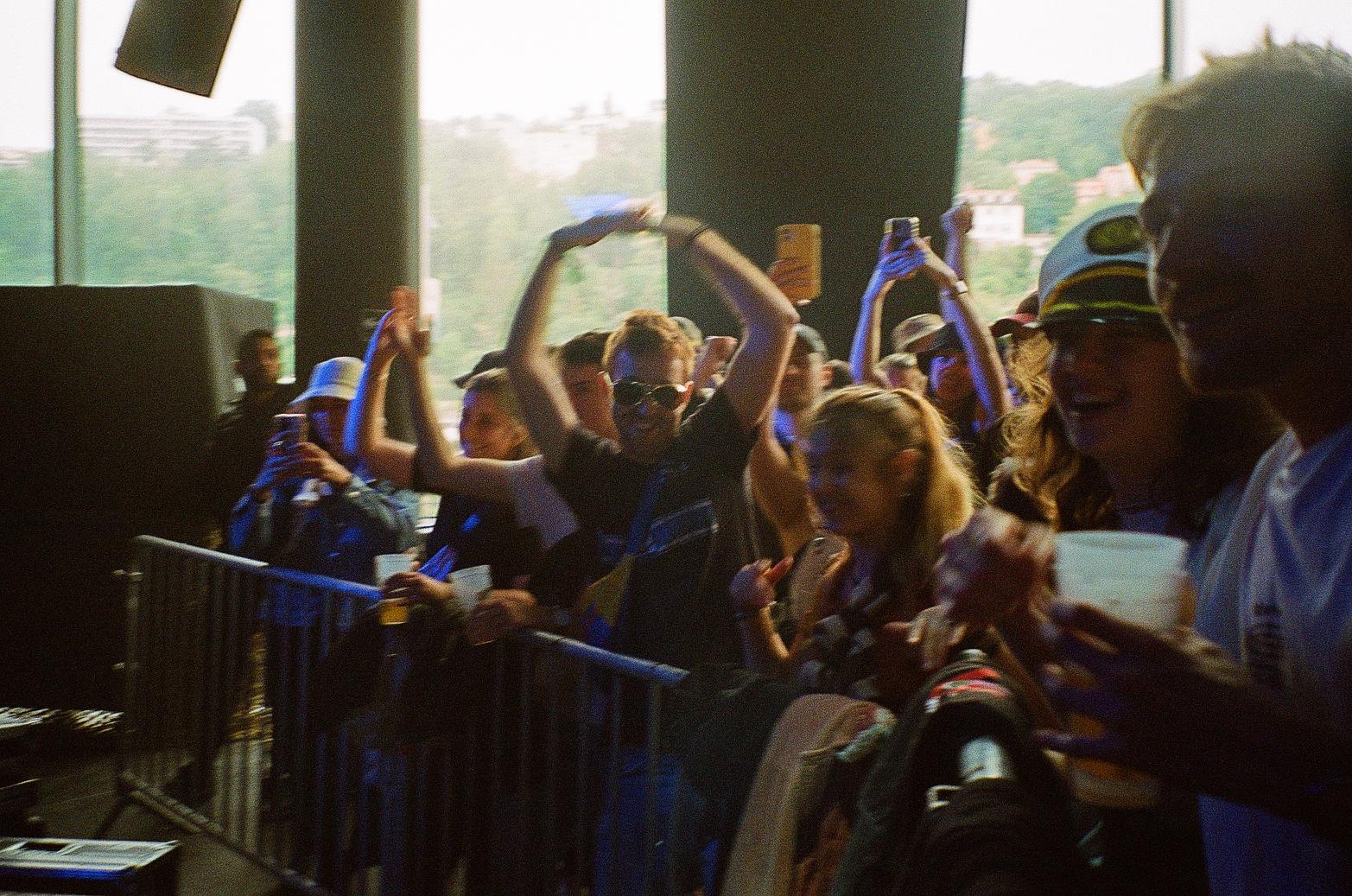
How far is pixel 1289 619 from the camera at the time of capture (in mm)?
915

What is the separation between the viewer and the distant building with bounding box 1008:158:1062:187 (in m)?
4.86

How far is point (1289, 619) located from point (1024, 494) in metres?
0.78

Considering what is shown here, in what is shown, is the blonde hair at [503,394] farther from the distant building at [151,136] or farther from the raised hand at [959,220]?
the distant building at [151,136]

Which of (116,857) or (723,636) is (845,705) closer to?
(723,636)

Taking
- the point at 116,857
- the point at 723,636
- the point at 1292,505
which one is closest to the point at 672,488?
the point at 723,636

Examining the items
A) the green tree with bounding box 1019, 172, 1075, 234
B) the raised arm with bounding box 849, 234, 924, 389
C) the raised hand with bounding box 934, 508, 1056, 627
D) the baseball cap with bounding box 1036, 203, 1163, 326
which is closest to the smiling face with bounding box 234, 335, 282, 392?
the raised arm with bounding box 849, 234, 924, 389

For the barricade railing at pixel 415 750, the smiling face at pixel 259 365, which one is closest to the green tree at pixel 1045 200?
the barricade railing at pixel 415 750

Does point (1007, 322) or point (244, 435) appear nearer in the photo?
point (1007, 322)

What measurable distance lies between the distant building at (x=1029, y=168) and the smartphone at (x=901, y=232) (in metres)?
1.32

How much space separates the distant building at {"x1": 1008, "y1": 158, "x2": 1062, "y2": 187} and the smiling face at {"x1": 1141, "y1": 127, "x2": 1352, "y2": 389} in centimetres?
411

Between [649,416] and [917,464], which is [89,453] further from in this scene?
[917,464]

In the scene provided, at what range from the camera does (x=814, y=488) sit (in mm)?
2297

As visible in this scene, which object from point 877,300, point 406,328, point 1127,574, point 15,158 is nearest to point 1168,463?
point 1127,574

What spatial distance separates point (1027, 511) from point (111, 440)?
19.8ft
